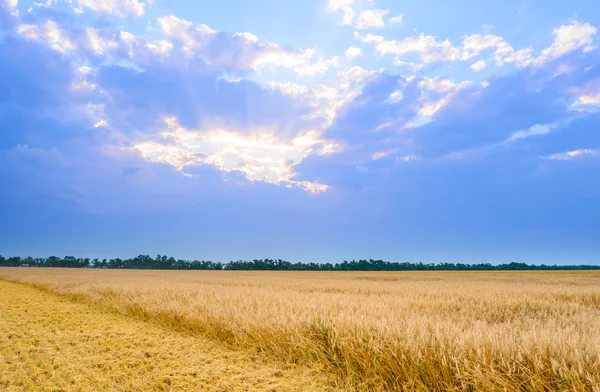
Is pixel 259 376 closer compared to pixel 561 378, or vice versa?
pixel 561 378

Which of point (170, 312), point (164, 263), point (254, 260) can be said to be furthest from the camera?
point (164, 263)

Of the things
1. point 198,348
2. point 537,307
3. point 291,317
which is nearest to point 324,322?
point 291,317

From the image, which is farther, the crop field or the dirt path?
the dirt path

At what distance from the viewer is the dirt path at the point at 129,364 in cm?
427

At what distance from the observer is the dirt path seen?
14.0ft

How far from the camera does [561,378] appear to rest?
307 centimetres

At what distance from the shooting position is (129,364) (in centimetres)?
509

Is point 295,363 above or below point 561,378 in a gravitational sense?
below

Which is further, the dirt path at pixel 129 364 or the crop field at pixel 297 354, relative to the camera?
the dirt path at pixel 129 364

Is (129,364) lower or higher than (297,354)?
lower

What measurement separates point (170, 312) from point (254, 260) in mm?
109404

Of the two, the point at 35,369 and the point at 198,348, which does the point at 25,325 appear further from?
the point at 198,348

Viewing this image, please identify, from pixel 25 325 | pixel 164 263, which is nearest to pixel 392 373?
pixel 25 325

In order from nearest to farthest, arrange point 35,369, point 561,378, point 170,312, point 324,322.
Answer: point 561,378
point 35,369
point 324,322
point 170,312
